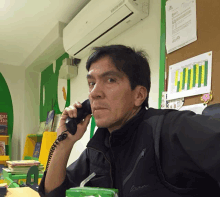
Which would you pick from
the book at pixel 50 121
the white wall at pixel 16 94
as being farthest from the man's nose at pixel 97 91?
the white wall at pixel 16 94

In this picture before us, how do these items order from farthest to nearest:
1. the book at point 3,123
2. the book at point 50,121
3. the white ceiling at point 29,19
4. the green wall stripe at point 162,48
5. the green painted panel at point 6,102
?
1. the green painted panel at point 6,102
2. the book at point 3,123
3. the book at point 50,121
4. the white ceiling at point 29,19
5. the green wall stripe at point 162,48

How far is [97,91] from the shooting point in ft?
2.74

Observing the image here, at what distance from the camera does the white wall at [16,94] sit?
4160 millimetres

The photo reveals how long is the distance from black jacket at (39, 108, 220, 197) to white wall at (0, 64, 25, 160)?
3.81 m

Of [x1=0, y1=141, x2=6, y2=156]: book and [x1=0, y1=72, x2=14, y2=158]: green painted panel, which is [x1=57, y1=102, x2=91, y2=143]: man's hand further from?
[x1=0, y1=72, x2=14, y2=158]: green painted panel

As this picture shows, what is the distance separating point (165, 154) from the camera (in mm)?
646

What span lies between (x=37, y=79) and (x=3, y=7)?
6.62ft

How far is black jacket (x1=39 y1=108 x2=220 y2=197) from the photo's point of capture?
1.80ft

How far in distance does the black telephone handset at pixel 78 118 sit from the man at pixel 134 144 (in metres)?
0.02

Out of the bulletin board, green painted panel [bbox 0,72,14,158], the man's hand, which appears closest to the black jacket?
the man's hand

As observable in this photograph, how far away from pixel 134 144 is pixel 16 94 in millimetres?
4071

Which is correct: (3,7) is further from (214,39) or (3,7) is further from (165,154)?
(165,154)

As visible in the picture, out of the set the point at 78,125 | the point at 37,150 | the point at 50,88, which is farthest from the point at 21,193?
the point at 50,88

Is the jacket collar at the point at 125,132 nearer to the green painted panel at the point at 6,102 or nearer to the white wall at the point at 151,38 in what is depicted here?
the white wall at the point at 151,38
